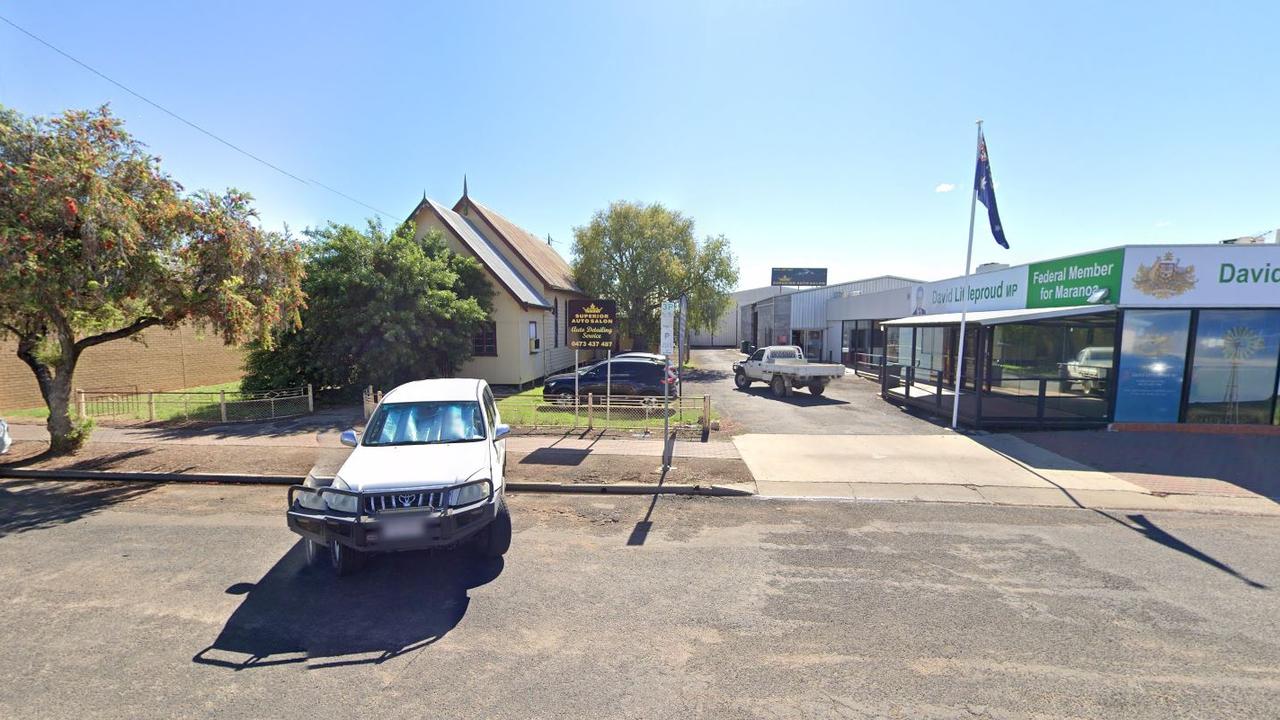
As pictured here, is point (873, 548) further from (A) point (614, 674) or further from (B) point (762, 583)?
(A) point (614, 674)

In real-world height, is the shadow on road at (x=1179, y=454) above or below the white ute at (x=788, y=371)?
below

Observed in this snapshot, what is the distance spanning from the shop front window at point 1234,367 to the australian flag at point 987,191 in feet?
15.3

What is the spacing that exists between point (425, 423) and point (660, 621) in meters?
3.69

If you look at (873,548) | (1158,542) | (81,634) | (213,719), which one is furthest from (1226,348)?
(81,634)

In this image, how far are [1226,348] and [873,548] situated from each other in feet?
39.7

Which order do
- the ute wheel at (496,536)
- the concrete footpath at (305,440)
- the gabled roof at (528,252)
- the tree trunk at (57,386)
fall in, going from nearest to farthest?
the ute wheel at (496,536), the tree trunk at (57,386), the concrete footpath at (305,440), the gabled roof at (528,252)

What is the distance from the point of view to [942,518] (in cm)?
705

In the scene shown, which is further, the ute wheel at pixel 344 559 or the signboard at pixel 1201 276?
the signboard at pixel 1201 276

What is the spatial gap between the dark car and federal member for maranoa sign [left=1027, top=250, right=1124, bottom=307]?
10.3 metres

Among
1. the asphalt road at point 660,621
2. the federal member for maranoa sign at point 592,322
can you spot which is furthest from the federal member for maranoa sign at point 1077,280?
the federal member for maranoa sign at point 592,322

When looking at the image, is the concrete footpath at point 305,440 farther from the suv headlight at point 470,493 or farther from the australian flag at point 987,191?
the australian flag at point 987,191

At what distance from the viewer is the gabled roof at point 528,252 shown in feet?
76.0

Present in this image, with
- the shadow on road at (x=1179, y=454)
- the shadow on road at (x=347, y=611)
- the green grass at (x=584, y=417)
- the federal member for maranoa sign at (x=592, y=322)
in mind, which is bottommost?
the shadow on road at (x=347, y=611)

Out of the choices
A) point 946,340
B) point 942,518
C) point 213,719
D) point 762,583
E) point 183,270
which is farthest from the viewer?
point 946,340
